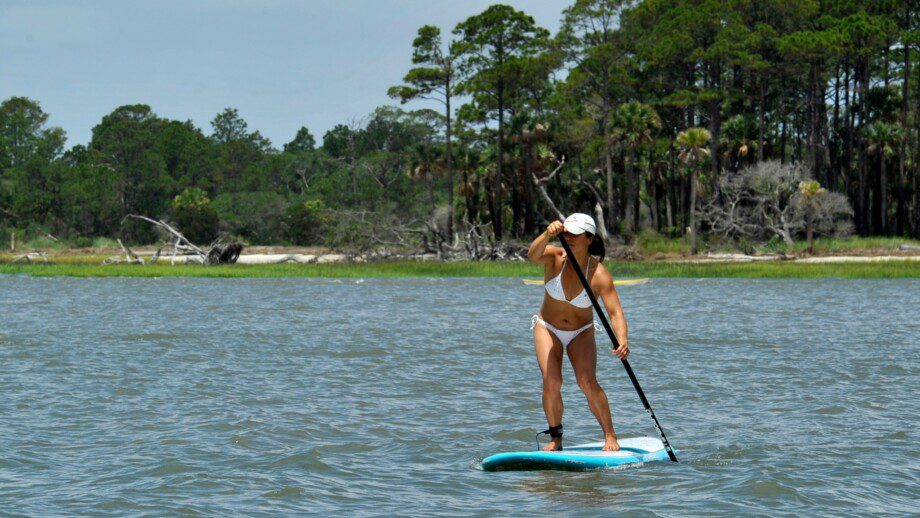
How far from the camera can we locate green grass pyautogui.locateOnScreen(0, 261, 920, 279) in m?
47.6

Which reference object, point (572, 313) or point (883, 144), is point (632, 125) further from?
point (572, 313)

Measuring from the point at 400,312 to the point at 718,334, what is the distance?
35.1ft

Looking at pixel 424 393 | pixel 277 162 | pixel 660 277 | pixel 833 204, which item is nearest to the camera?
pixel 424 393

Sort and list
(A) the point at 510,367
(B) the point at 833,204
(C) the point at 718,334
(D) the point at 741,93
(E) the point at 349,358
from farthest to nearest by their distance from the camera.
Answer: (D) the point at 741,93, (B) the point at 833,204, (C) the point at 718,334, (E) the point at 349,358, (A) the point at 510,367

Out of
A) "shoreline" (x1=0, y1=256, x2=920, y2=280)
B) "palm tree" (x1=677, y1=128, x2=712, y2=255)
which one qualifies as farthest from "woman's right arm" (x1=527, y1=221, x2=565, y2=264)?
"palm tree" (x1=677, y1=128, x2=712, y2=255)

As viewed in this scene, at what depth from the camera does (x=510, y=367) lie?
1869 cm

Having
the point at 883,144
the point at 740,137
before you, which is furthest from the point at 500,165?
the point at 883,144

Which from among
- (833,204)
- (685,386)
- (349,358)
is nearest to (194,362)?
(349,358)

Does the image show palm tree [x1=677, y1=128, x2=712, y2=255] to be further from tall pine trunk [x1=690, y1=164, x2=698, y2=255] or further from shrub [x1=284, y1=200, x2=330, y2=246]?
shrub [x1=284, y1=200, x2=330, y2=246]

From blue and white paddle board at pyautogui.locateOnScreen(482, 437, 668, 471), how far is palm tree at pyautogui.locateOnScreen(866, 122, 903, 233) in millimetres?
57780

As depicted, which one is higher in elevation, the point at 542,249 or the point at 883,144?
the point at 883,144

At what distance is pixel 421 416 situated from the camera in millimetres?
13453

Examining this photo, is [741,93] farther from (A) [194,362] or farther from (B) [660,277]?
(A) [194,362]

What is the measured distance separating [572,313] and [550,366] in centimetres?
53
